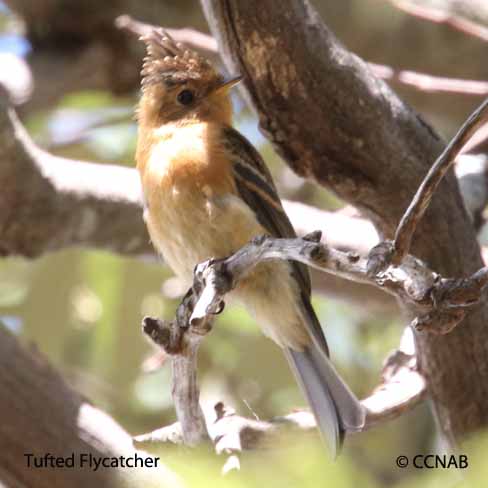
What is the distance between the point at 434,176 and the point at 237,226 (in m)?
1.45

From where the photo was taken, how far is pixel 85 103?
7398mm

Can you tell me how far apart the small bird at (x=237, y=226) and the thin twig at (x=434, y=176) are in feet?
4.01

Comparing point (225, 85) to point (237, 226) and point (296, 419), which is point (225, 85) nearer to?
point (237, 226)

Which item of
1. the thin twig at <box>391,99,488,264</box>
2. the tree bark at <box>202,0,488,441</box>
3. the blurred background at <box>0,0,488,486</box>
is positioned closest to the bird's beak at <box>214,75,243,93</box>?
the tree bark at <box>202,0,488,441</box>

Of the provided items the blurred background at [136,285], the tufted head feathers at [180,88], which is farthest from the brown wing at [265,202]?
the blurred background at [136,285]

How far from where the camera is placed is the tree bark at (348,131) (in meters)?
3.16

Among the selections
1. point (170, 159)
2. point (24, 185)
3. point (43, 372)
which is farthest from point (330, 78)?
point (24, 185)

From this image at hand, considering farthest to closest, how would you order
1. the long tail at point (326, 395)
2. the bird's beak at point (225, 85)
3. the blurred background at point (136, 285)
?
the blurred background at point (136, 285), the bird's beak at point (225, 85), the long tail at point (326, 395)

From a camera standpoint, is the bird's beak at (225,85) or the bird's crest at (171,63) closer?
the bird's beak at (225,85)

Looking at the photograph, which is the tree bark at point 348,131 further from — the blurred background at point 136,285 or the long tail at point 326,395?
the blurred background at point 136,285

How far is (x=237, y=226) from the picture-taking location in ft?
11.6

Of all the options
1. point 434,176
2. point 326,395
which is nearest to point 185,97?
point 326,395

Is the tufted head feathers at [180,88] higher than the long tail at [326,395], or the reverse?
the tufted head feathers at [180,88]

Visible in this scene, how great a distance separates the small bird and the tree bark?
12.9 inches
